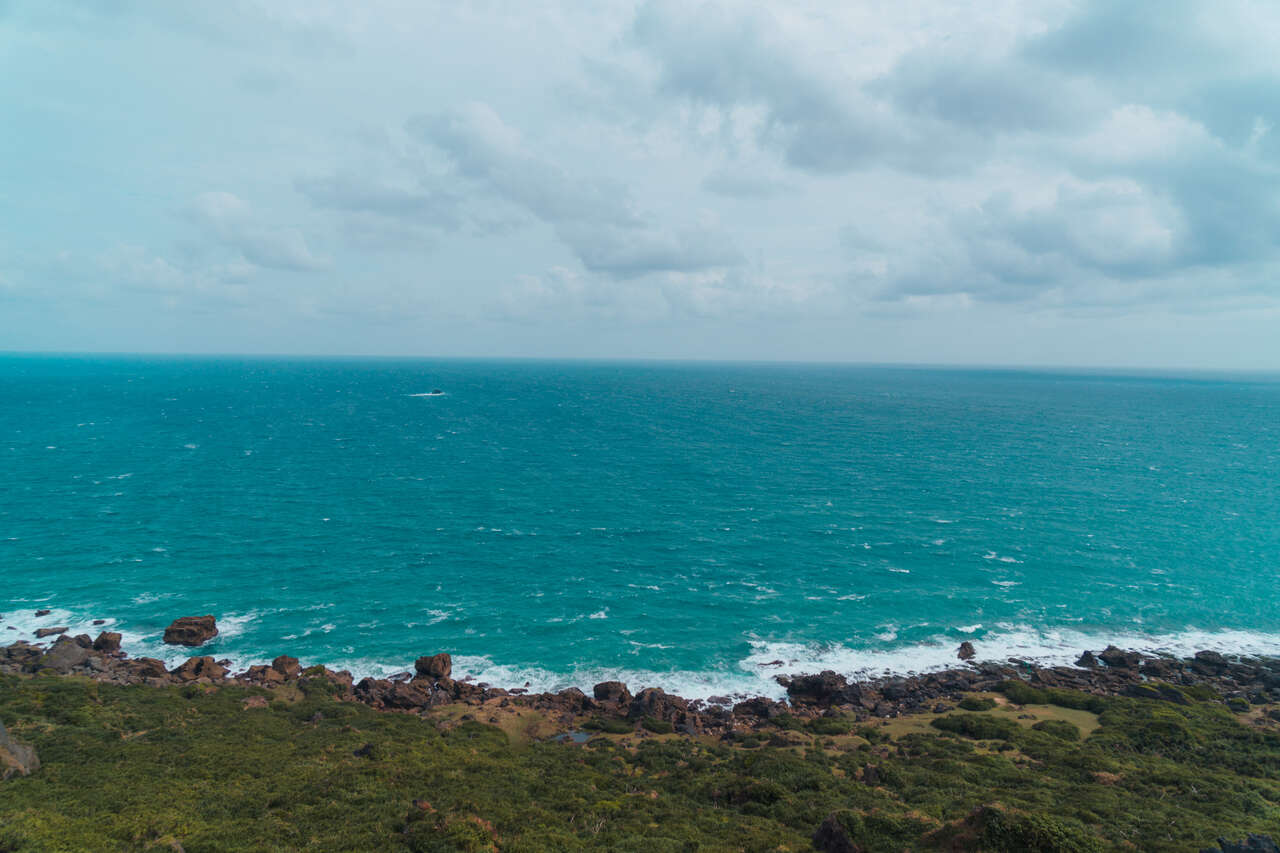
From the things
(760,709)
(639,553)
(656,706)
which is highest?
(639,553)

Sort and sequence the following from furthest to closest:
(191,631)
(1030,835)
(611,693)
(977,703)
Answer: (191,631), (611,693), (977,703), (1030,835)

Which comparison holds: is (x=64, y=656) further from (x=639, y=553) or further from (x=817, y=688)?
(x=817, y=688)

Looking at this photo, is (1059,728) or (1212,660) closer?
(1059,728)

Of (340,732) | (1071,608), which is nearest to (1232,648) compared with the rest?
(1071,608)

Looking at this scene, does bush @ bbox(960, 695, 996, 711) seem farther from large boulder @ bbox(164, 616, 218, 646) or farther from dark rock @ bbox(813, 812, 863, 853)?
large boulder @ bbox(164, 616, 218, 646)

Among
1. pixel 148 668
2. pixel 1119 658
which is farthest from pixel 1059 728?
pixel 148 668

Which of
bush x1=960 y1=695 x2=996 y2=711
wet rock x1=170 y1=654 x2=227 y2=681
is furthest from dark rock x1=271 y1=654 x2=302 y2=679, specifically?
bush x1=960 y1=695 x2=996 y2=711

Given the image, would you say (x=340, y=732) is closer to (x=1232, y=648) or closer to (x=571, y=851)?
(x=571, y=851)
